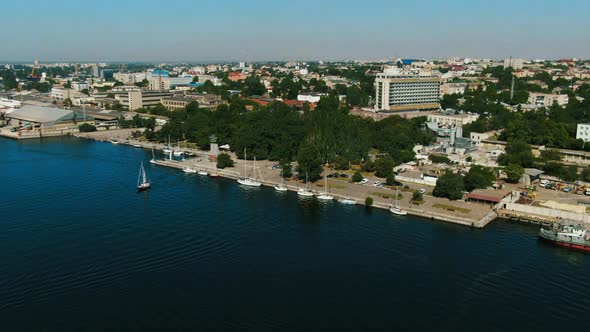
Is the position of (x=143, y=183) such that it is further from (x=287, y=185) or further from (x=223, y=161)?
(x=287, y=185)

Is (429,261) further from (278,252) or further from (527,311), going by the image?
(278,252)

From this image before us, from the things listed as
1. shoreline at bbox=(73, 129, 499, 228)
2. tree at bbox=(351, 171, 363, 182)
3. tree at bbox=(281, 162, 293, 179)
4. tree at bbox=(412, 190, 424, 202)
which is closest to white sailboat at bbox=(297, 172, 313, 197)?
shoreline at bbox=(73, 129, 499, 228)

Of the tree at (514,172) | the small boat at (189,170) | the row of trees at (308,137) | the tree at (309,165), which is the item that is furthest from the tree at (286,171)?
the tree at (514,172)

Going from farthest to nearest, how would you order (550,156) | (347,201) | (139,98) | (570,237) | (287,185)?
(139,98), (550,156), (287,185), (347,201), (570,237)

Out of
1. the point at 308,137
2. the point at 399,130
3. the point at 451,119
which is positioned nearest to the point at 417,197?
the point at 308,137

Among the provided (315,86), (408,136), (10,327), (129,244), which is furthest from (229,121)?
(315,86)

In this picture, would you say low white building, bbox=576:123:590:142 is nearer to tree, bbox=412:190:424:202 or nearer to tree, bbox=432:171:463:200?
tree, bbox=432:171:463:200

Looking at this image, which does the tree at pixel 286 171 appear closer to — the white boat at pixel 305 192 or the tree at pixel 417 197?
the white boat at pixel 305 192
